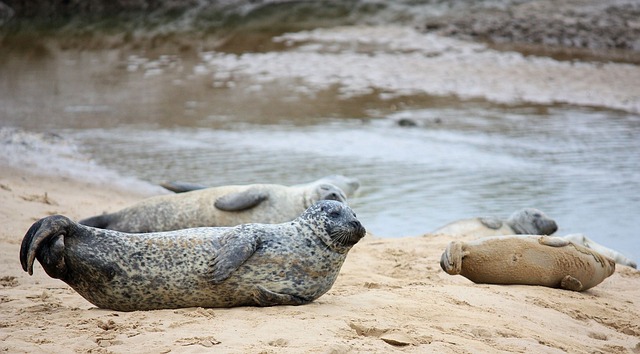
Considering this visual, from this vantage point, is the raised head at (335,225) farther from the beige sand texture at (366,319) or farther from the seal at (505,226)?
the seal at (505,226)

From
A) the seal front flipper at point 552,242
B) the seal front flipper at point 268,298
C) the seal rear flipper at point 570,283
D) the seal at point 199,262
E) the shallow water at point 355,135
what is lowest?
the shallow water at point 355,135

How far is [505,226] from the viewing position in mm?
8602

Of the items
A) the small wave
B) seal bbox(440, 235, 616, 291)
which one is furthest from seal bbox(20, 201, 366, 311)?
the small wave

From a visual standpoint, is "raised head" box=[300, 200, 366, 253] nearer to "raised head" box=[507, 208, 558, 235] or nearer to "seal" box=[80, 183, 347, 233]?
"seal" box=[80, 183, 347, 233]

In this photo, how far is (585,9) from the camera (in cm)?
2203

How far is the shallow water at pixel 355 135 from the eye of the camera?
9984 millimetres

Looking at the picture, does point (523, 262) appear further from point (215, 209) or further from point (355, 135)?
point (355, 135)

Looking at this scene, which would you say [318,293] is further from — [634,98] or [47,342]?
[634,98]

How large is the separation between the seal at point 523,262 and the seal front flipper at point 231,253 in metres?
1.79

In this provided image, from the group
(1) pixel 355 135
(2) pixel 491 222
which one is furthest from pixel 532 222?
(1) pixel 355 135

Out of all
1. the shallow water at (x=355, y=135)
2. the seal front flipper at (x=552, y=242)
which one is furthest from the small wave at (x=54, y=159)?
the seal front flipper at (x=552, y=242)

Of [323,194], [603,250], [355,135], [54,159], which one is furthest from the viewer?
[355,135]

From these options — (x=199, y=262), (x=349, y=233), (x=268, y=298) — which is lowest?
(x=268, y=298)

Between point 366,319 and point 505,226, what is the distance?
399 centimetres
